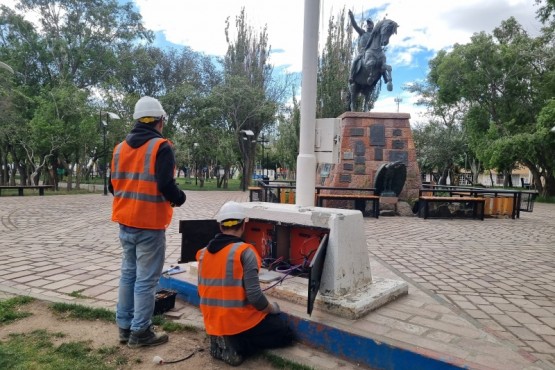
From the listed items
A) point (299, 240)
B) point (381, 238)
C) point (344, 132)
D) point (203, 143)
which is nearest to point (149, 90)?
point (203, 143)

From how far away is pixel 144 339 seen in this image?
3041mm

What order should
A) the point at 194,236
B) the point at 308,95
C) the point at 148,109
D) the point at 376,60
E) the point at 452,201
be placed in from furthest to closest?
the point at 376,60
the point at 452,201
the point at 194,236
the point at 308,95
the point at 148,109

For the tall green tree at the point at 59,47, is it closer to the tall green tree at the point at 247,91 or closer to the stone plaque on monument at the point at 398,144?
the tall green tree at the point at 247,91

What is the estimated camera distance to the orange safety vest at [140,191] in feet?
9.78

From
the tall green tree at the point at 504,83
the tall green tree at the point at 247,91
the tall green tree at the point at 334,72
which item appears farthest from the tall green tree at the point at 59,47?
the tall green tree at the point at 504,83

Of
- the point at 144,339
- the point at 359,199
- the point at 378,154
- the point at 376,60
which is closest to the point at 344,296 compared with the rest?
the point at 144,339

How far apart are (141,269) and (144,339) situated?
1.74 feet

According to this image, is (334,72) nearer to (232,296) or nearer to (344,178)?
(344,178)

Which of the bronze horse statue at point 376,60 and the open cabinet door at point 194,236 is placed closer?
the open cabinet door at point 194,236

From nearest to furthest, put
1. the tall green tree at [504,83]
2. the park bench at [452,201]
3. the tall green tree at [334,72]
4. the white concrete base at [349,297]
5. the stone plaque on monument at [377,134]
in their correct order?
the white concrete base at [349,297]
the park bench at [452,201]
the stone plaque on monument at [377,134]
the tall green tree at [504,83]
the tall green tree at [334,72]

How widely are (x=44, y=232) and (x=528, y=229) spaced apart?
1122 centimetres

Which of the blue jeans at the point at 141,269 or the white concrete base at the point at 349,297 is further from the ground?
the blue jeans at the point at 141,269

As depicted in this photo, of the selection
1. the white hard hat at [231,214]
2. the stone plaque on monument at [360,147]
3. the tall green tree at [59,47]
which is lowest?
the white hard hat at [231,214]

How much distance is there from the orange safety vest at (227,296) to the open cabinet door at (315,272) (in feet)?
1.34
